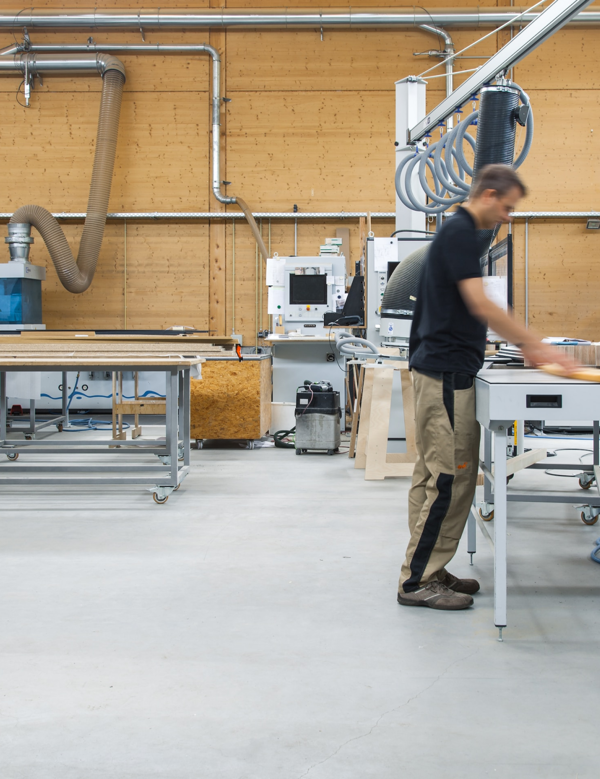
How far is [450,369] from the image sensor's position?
213 cm

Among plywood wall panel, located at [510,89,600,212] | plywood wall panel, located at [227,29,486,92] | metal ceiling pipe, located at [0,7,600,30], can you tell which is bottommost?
plywood wall panel, located at [510,89,600,212]

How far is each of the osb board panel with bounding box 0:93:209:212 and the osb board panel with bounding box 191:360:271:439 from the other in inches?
130

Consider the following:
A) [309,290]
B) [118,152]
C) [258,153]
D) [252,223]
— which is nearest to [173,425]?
[309,290]

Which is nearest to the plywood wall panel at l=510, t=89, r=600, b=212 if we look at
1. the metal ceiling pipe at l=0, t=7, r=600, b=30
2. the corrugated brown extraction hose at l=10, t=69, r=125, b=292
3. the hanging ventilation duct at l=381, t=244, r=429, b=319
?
the metal ceiling pipe at l=0, t=7, r=600, b=30

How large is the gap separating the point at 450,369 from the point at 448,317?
0.52 ft

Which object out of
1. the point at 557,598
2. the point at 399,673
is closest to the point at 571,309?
the point at 557,598

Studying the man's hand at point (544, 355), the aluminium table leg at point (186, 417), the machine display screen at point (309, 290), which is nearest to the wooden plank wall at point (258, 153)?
the machine display screen at point (309, 290)

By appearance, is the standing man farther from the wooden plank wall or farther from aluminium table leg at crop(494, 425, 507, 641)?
the wooden plank wall

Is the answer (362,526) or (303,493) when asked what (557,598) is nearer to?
(362,526)

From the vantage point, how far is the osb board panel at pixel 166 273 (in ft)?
27.3

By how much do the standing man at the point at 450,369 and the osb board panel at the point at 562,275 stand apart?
6.40 m

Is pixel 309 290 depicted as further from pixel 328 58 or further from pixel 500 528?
pixel 500 528

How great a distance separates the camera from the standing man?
2025 mm

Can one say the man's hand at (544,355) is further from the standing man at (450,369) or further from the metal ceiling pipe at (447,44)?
the metal ceiling pipe at (447,44)
